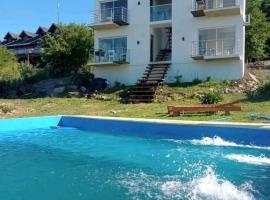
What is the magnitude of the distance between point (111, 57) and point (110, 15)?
2.83 m

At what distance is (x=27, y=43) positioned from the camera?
6297 cm

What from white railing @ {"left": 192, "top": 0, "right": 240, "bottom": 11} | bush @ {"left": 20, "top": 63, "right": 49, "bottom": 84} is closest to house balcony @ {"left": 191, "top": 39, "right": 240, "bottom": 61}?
white railing @ {"left": 192, "top": 0, "right": 240, "bottom": 11}

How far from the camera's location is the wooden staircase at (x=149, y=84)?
77.5 feet

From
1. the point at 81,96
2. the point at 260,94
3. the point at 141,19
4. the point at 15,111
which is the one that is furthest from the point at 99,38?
the point at 260,94

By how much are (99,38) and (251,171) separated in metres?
21.9

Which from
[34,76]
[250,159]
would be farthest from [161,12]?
[250,159]

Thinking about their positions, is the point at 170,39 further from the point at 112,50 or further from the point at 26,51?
the point at 26,51

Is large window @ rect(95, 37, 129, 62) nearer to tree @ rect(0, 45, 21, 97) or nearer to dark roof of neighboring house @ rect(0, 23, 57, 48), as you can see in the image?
tree @ rect(0, 45, 21, 97)

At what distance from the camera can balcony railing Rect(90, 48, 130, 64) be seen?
28580mm

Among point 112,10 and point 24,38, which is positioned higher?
point 24,38

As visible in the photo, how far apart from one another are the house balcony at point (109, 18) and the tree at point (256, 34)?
11978mm

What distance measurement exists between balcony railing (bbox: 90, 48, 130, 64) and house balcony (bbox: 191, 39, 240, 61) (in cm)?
479

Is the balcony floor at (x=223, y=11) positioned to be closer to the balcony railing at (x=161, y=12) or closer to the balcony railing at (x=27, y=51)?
the balcony railing at (x=161, y=12)

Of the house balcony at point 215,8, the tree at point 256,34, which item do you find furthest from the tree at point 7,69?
the tree at point 256,34
